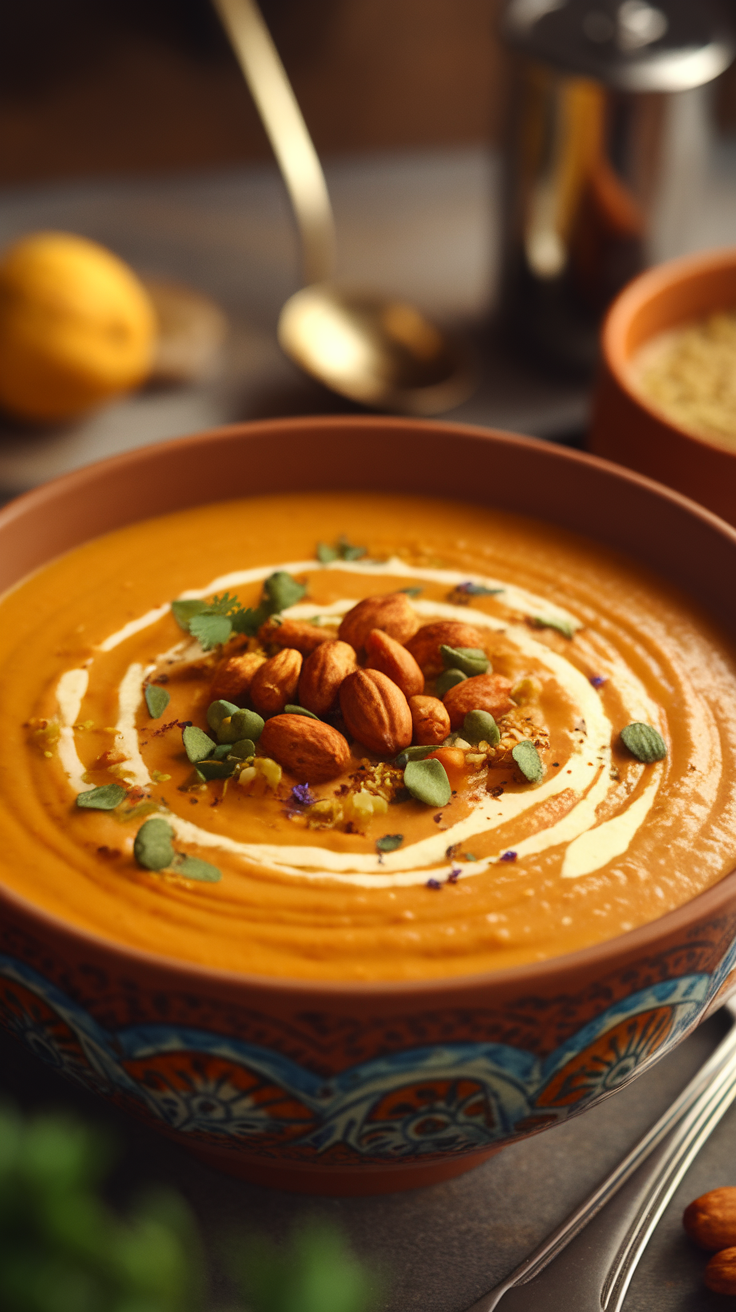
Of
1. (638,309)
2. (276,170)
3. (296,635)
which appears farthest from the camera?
(276,170)

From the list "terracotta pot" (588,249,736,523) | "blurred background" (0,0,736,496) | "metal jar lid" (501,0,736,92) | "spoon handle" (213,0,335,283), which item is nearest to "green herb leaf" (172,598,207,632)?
"terracotta pot" (588,249,736,523)

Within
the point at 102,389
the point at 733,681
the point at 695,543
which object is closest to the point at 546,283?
the point at 102,389

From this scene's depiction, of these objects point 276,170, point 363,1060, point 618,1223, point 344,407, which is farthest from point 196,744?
point 276,170

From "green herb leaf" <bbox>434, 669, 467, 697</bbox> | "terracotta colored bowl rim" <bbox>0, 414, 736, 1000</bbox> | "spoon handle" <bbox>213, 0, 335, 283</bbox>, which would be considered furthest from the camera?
"spoon handle" <bbox>213, 0, 335, 283</bbox>

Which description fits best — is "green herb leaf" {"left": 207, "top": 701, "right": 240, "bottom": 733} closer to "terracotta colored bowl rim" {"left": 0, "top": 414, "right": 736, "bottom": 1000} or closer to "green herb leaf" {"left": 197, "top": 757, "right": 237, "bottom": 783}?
"green herb leaf" {"left": 197, "top": 757, "right": 237, "bottom": 783}

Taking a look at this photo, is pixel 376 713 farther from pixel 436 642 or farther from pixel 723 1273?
pixel 723 1273

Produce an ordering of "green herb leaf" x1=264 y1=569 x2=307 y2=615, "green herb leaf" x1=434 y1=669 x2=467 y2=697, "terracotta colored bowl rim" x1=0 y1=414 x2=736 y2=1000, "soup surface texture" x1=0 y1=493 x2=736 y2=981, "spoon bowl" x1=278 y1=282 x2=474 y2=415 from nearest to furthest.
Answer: "terracotta colored bowl rim" x1=0 y1=414 x2=736 y2=1000 < "soup surface texture" x1=0 y1=493 x2=736 y2=981 < "green herb leaf" x1=434 y1=669 x2=467 y2=697 < "green herb leaf" x1=264 y1=569 x2=307 y2=615 < "spoon bowl" x1=278 y1=282 x2=474 y2=415
